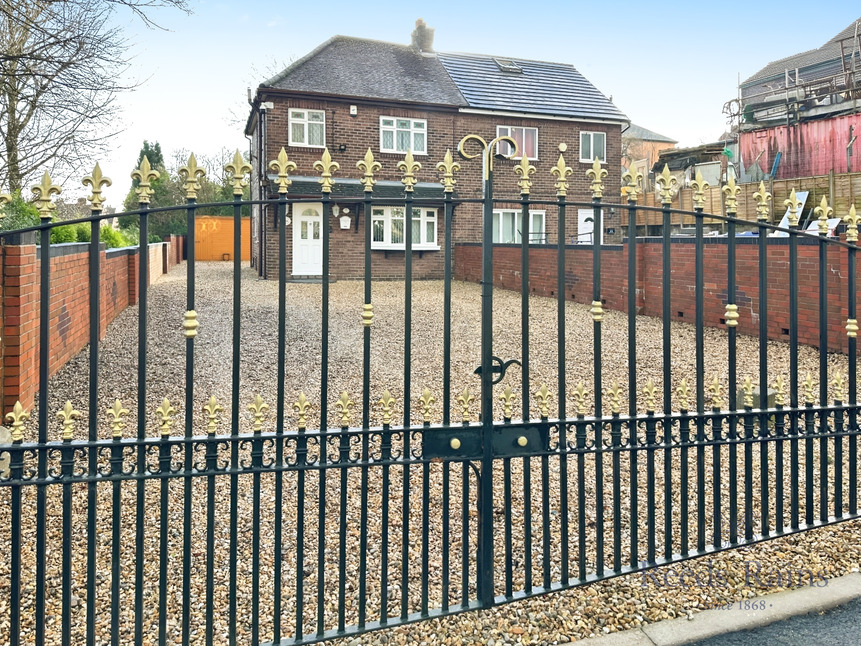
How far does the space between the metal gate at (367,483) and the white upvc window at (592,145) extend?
20879 millimetres

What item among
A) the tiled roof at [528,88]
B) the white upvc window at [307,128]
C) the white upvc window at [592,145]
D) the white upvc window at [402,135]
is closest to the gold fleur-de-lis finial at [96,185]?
the white upvc window at [307,128]

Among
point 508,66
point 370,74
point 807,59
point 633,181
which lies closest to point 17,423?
point 633,181

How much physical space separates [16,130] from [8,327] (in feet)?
21.5

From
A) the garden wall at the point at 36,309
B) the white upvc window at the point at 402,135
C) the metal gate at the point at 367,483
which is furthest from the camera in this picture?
the white upvc window at the point at 402,135

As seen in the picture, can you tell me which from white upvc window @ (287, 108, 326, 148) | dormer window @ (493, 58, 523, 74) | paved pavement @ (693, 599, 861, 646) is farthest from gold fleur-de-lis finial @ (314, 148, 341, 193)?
dormer window @ (493, 58, 523, 74)

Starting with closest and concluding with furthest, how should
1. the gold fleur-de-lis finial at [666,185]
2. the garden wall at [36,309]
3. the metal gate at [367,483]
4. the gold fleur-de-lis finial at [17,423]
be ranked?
the gold fleur-de-lis finial at [17,423]
the metal gate at [367,483]
the gold fleur-de-lis finial at [666,185]
the garden wall at [36,309]

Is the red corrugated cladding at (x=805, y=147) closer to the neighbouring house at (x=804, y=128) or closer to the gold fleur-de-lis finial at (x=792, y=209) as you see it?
the neighbouring house at (x=804, y=128)

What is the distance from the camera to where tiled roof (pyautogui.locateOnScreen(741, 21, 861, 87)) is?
109 ft

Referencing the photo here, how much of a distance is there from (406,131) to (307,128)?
3.38m

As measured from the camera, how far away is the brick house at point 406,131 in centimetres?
2006

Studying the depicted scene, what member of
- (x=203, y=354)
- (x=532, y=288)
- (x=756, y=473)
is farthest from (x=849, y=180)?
(x=203, y=354)

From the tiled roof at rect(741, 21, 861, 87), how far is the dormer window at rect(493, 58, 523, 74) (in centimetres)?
1737

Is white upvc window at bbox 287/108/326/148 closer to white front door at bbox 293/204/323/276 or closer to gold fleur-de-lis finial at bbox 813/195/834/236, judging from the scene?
white front door at bbox 293/204/323/276

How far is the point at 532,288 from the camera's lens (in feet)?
51.7
